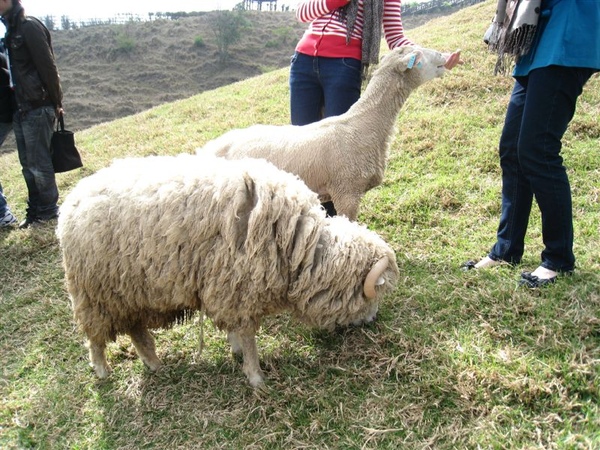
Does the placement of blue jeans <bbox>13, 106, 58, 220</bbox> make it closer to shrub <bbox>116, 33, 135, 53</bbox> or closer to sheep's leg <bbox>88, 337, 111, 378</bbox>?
sheep's leg <bbox>88, 337, 111, 378</bbox>

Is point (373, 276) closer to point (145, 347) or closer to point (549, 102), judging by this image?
point (549, 102)

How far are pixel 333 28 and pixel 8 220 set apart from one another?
4844 mm

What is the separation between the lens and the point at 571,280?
2.80 metres

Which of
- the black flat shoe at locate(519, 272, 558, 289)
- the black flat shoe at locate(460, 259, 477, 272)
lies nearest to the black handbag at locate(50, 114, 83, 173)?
the black flat shoe at locate(460, 259, 477, 272)

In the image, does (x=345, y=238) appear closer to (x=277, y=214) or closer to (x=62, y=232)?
(x=277, y=214)

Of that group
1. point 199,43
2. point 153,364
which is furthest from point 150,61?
point 153,364

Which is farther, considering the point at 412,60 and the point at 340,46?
the point at 340,46

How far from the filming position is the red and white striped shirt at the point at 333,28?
349cm

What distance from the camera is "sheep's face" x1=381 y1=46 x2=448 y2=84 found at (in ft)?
11.1

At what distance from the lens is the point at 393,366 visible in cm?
257

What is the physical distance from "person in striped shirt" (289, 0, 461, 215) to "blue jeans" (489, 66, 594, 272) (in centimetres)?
88

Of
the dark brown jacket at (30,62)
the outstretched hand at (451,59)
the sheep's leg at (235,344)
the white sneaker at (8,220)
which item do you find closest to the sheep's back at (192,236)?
the sheep's leg at (235,344)

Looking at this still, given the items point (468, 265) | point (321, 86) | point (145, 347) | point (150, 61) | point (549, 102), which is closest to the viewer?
point (549, 102)

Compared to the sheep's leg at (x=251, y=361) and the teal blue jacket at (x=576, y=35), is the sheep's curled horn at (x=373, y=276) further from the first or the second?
the teal blue jacket at (x=576, y=35)
